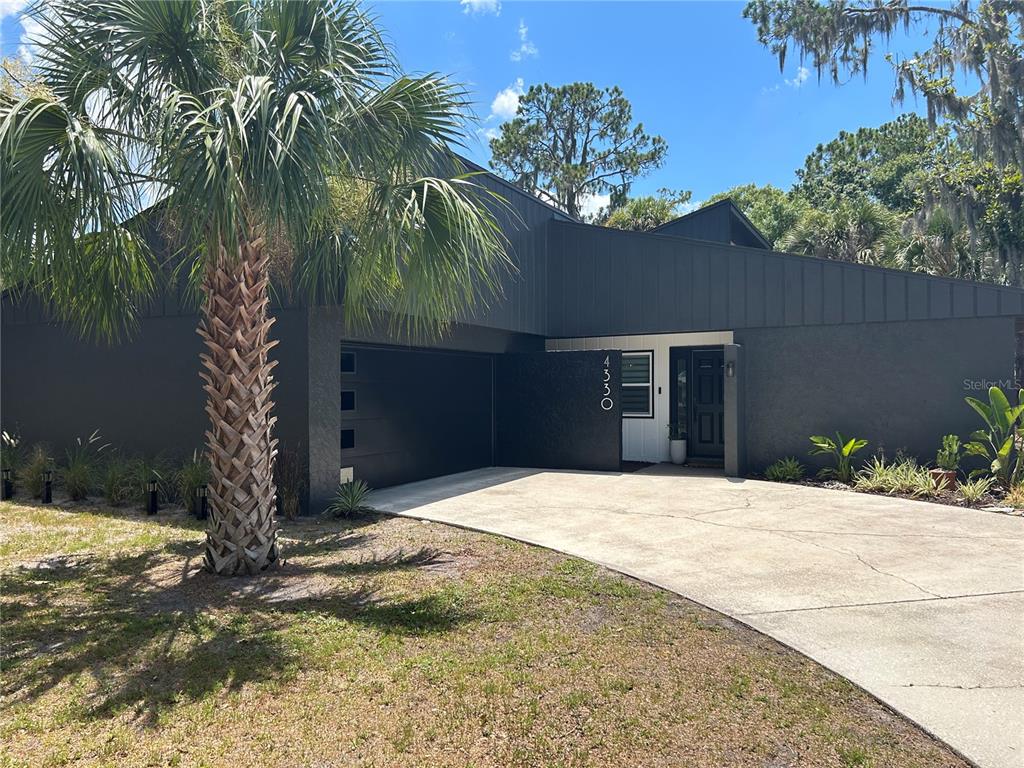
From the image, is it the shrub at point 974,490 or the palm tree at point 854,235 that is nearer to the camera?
the shrub at point 974,490

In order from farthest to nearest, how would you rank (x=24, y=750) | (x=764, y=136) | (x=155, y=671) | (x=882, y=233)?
(x=764, y=136) → (x=882, y=233) → (x=155, y=671) → (x=24, y=750)

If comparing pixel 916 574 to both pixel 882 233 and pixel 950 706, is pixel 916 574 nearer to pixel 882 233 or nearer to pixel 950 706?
pixel 950 706

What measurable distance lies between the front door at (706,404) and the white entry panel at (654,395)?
48 cm

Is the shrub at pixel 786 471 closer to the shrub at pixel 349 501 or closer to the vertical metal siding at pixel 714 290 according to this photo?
the vertical metal siding at pixel 714 290

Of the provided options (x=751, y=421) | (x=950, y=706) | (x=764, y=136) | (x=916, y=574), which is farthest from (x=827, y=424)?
(x=764, y=136)

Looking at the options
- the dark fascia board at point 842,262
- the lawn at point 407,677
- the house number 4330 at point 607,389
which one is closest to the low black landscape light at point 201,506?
the lawn at point 407,677

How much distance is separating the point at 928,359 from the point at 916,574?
5.92 metres

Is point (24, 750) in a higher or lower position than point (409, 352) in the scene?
lower

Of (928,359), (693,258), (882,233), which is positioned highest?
(882,233)

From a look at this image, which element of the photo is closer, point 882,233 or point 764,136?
point 882,233

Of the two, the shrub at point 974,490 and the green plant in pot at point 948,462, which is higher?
the green plant in pot at point 948,462

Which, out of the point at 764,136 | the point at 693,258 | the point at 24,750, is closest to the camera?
the point at 24,750

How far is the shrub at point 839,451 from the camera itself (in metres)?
10.2

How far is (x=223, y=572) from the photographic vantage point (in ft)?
17.7
